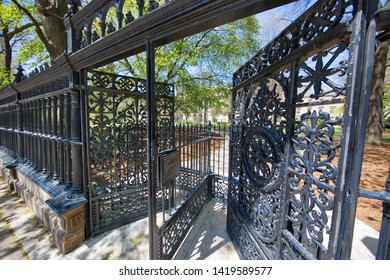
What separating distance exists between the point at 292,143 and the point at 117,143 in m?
3.48

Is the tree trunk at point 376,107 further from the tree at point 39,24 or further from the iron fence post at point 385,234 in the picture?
the tree at point 39,24

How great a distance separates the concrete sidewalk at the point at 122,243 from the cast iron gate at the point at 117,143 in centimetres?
42

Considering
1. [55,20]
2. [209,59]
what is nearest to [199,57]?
[209,59]

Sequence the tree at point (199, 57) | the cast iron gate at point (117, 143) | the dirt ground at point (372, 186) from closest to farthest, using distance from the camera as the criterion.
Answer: the cast iron gate at point (117, 143)
the dirt ground at point (372, 186)
the tree at point (199, 57)

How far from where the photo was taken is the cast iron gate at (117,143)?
3.29 meters

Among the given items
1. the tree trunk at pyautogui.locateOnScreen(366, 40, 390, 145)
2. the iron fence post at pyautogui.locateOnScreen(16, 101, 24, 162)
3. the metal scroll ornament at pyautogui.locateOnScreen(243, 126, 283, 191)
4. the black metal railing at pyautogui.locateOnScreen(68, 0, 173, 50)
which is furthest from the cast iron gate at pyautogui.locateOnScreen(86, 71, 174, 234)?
the tree trunk at pyautogui.locateOnScreen(366, 40, 390, 145)

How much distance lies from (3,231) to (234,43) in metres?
11.6

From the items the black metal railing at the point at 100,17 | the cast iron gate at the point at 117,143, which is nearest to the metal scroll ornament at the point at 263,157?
the black metal railing at the point at 100,17

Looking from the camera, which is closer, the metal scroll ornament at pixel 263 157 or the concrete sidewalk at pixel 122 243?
the metal scroll ornament at pixel 263 157

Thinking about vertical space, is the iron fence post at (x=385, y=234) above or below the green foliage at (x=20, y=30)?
below

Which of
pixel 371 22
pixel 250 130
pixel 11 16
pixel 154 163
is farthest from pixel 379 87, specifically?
pixel 11 16

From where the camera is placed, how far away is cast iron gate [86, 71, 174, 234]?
3287mm

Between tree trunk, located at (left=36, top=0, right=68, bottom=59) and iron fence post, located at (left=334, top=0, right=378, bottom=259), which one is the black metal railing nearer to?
iron fence post, located at (left=334, top=0, right=378, bottom=259)

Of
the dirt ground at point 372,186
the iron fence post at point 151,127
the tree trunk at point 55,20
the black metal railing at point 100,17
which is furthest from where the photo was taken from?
the tree trunk at point 55,20
